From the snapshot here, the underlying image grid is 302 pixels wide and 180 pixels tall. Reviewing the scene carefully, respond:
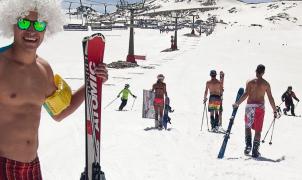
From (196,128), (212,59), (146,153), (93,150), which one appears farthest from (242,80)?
(93,150)

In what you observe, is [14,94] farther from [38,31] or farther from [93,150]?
[93,150]

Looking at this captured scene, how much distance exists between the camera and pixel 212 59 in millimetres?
43156

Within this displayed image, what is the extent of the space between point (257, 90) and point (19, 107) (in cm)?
667

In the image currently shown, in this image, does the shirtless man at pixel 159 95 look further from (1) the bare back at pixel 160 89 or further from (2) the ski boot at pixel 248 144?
(2) the ski boot at pixel 248 144

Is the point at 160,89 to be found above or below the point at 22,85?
below

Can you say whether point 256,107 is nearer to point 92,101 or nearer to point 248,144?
point 248,144

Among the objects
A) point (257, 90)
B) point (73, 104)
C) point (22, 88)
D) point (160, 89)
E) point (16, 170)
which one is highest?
point (22, 88)

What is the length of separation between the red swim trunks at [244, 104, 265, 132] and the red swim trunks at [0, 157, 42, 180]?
6484 millimetres

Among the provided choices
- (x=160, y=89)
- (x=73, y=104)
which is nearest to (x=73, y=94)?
(x=73, y=104)

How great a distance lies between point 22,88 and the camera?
3117mm

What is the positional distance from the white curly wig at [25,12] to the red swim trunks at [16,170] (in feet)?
2.85

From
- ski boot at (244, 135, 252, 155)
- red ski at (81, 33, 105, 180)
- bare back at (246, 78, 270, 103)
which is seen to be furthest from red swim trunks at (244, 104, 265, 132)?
red ski at (81, 33, 105, 180)

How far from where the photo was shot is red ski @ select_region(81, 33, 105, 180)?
3627mm

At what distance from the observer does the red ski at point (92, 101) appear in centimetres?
363
